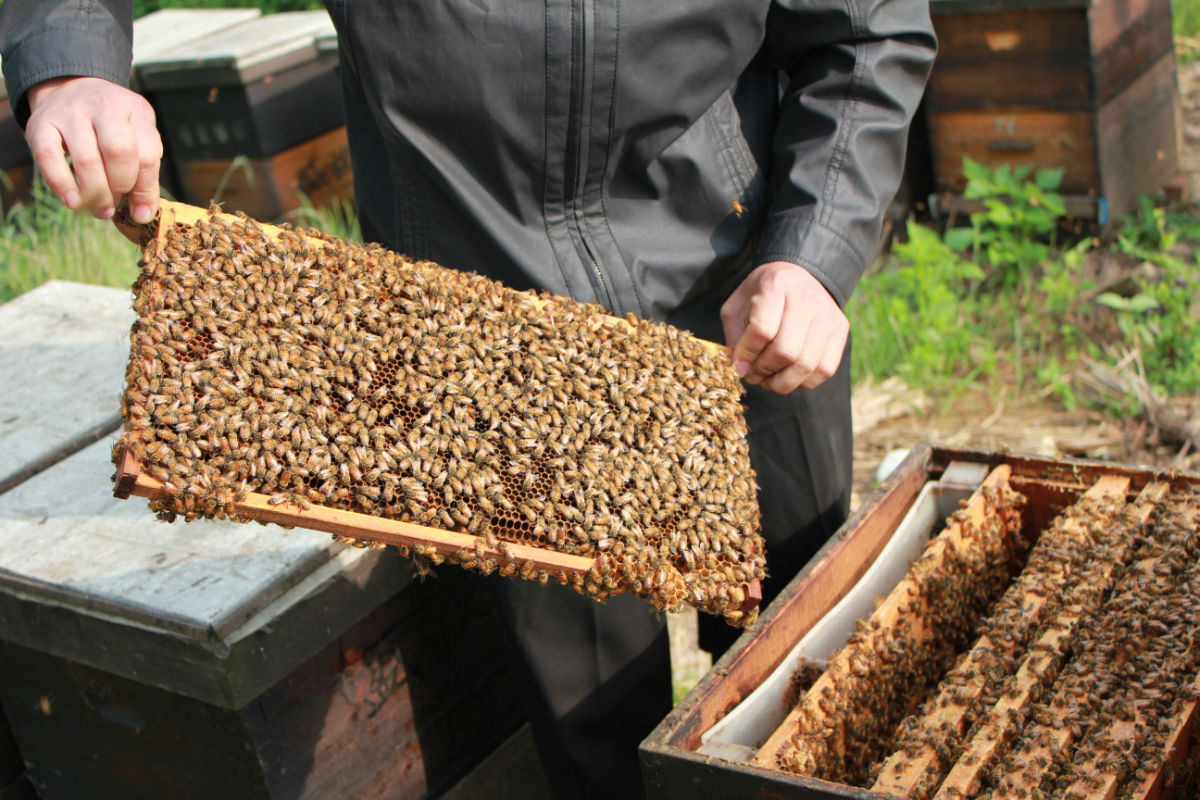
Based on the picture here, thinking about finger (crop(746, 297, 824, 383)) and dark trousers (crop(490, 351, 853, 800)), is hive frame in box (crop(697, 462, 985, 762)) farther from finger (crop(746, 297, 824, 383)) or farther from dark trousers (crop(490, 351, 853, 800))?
finger (crop(746, 297, 824, 383))

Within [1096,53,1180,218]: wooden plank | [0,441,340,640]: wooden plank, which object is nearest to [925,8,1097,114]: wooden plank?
[1096,53,1180,218]: wooden plank

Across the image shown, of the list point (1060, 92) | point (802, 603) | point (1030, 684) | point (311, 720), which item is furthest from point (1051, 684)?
point (1060, 92)

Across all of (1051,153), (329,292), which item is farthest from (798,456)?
(1051,153)

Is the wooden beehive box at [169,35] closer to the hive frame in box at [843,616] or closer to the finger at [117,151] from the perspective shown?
the finger at [117,151]

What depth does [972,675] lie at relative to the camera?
Result: 6.36 ft

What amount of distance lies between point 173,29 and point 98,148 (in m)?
6.04

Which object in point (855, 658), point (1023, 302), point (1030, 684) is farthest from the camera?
point (1023, 302)

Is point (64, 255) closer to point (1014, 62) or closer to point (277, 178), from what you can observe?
point (277, 178)

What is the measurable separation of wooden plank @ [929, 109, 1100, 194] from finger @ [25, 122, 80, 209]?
4.68m

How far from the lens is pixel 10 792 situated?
287cm

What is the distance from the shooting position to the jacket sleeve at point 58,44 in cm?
188

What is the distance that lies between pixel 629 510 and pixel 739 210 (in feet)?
2.59

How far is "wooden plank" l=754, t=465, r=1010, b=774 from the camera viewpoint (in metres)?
1.82

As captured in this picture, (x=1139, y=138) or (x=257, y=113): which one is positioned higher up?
(x=257, y=113)
